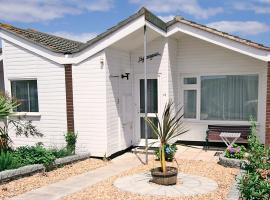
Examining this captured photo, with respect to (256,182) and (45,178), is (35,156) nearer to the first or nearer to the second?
(45,178)

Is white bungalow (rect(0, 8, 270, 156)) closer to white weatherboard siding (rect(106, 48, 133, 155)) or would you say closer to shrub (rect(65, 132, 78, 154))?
white weatherboard siding (rect(106, 48, 133, 155))

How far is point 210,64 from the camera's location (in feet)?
33.4

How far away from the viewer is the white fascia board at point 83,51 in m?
8.30

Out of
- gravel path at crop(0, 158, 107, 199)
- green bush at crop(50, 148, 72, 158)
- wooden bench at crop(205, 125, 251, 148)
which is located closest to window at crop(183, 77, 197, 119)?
wooden bench at crop(205, 125, 251, 148)

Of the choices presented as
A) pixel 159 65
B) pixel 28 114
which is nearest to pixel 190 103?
pixel 159 65

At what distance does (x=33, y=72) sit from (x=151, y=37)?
396 centimetres

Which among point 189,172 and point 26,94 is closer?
point 189,172

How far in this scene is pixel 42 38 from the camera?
992 centimetres

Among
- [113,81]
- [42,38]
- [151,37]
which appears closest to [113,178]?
[113,81]

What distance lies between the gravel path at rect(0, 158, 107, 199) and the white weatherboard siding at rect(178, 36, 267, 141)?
412 cm

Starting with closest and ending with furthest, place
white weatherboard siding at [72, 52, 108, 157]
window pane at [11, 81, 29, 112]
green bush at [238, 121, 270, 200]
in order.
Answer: green bush at [238, 121, 270, 200] < white weatherboard siding at [72, 52, 108, 157] < window pane at [11, 81, 29, 112]

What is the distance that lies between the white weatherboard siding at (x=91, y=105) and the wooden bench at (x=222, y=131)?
11.8 ft

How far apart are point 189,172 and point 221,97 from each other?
402 cm

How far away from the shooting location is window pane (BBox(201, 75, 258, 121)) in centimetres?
997
